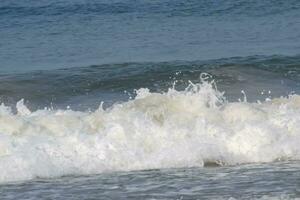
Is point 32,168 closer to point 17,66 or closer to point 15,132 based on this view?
point 15,132

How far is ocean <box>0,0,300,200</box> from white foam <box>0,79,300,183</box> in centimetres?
1

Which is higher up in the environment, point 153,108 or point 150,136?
point 153,108

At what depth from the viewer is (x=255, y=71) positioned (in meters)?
16.9

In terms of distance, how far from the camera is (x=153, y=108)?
466 inches

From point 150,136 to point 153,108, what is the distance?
2.69 feet

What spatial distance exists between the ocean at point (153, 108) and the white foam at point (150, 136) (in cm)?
1

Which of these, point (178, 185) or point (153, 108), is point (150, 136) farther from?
point (178, 185)

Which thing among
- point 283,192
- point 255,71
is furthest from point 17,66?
point 283,192

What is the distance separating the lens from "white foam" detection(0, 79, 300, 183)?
1048 centimetres

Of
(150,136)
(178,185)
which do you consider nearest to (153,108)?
(150,136)

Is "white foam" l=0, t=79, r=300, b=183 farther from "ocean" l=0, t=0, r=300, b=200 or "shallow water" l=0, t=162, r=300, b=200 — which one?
"shallow water" l=0, t=162, r=300, b=200

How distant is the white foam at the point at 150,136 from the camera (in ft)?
34.4

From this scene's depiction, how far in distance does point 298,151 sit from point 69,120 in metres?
2.91

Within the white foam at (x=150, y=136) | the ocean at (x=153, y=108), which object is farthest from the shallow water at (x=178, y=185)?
the white foam at (x=150, y=136)
